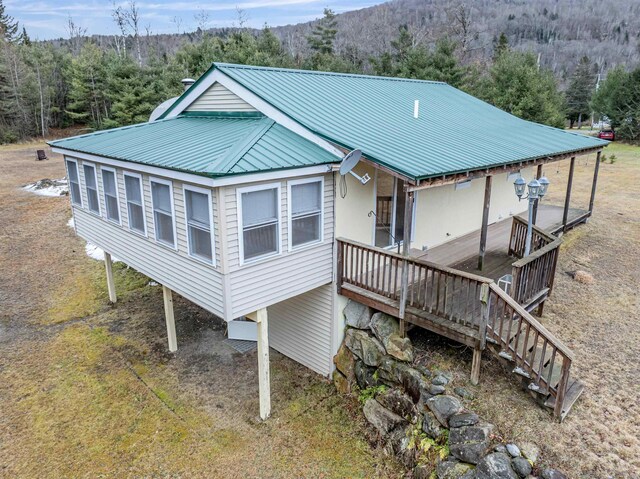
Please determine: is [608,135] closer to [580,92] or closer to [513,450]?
[580,92]

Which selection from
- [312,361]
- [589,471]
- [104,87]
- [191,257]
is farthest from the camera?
[104,87]

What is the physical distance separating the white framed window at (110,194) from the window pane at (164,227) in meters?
1.79

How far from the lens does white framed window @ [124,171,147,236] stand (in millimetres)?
8727

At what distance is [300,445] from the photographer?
7645 mm

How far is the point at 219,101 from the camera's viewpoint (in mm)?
9695

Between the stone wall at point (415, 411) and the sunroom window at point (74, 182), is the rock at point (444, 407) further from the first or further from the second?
the sunroom window at point (74, 182)

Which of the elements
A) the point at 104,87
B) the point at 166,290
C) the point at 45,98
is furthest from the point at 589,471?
the point at 45,98

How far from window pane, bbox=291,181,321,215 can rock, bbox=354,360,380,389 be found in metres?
3.15

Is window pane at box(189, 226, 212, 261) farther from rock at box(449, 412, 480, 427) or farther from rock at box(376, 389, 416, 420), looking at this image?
rock at box(449, 412, 480, 427)

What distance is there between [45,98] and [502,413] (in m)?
52.4

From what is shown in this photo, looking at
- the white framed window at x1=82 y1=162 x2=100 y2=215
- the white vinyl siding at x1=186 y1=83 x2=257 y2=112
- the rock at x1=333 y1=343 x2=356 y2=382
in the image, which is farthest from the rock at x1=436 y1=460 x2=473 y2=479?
the white framed window at x1=82 y1=162 x2=100 y2=215

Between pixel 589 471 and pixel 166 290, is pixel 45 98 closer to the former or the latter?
pixel 166 290

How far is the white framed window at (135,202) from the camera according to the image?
28.6 feet

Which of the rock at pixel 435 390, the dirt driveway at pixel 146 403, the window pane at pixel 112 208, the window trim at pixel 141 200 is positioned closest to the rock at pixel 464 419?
the rock at pixel 435 390
